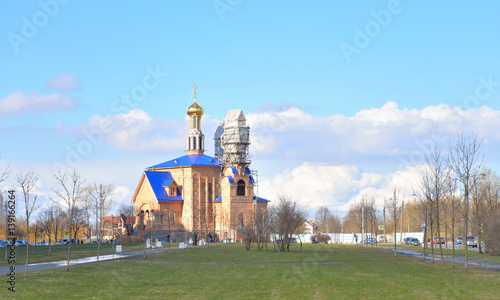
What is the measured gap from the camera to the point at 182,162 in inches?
4131

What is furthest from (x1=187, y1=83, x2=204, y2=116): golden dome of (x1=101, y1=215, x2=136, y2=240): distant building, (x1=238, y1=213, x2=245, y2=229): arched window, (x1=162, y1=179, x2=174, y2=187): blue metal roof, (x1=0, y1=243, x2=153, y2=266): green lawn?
(x1=0, y1=243, x2=153, y2=266): green lawn

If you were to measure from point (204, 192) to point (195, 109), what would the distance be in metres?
17.6

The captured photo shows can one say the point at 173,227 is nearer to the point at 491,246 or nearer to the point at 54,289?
the point at 491,246

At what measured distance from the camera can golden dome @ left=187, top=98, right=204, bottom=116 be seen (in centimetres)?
11088

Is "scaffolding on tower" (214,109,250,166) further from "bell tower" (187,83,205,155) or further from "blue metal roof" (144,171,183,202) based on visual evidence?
"blue metal roof" (144,171,183,202)

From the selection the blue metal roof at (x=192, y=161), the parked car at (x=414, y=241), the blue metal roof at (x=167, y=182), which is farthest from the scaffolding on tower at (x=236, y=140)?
the parked car at (x=414, y=241)

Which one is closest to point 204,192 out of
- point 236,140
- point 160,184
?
point 160,184

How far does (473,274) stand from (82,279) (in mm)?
18529

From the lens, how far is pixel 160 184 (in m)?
103

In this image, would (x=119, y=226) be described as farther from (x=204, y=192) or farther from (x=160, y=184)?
(x=204, y=192)

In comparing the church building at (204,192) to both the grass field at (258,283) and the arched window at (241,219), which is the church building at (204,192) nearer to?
the arched window at (241,219)

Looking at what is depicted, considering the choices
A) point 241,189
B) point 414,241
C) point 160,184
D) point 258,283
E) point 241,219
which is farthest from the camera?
point 160,184

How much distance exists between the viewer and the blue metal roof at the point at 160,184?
101m

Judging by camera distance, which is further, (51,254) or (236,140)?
(236,140)
